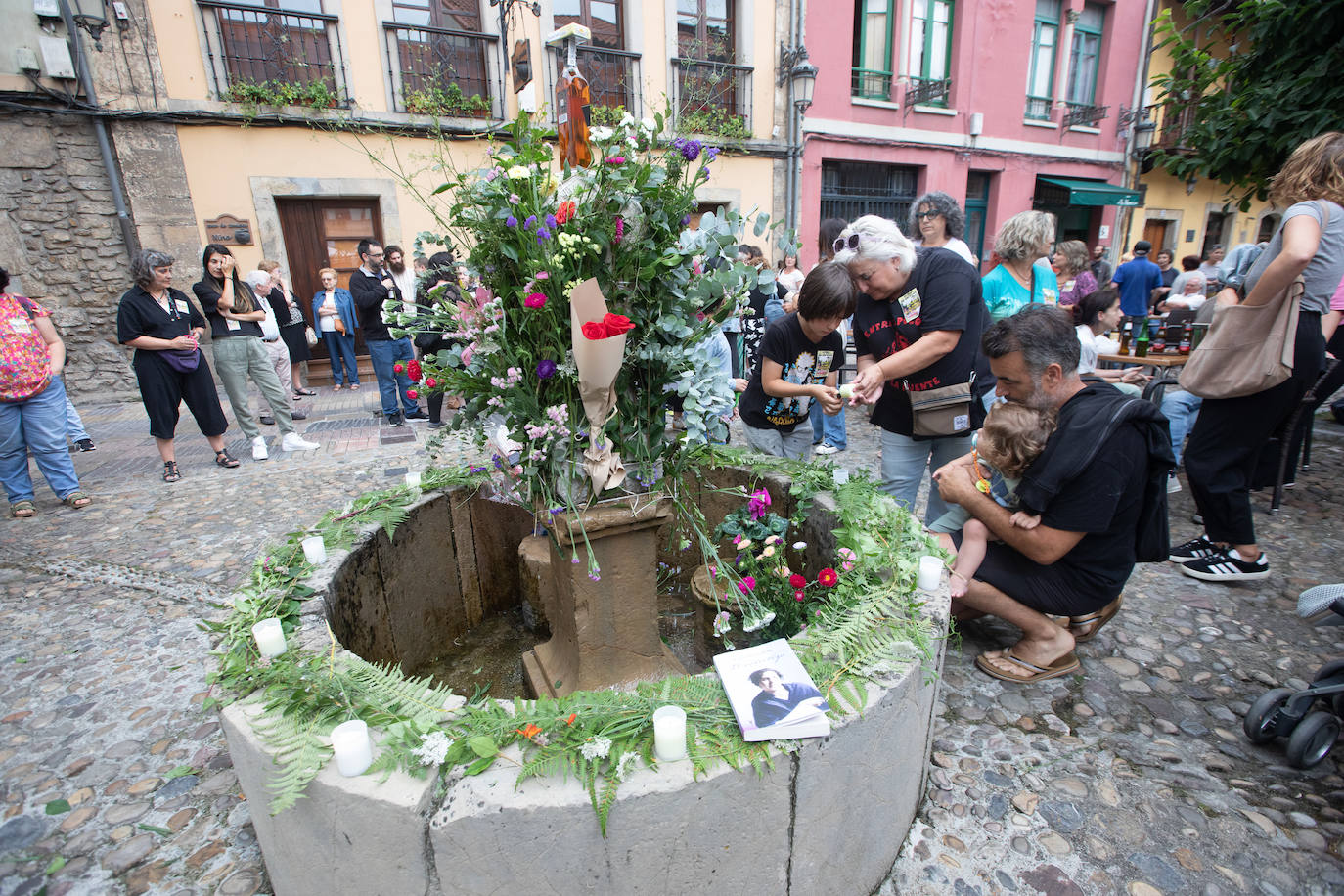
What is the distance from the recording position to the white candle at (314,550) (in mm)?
2119

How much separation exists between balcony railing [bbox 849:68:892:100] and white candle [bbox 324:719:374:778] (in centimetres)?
1321

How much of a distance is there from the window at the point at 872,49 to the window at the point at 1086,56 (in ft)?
15.7

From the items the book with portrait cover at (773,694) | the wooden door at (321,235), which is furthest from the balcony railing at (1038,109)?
the book with portrait cover at (773,694)

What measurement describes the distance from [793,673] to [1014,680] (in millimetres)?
1530

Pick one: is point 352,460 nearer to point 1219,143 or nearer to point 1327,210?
point 1327,210

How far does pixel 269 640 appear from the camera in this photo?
1657 mm

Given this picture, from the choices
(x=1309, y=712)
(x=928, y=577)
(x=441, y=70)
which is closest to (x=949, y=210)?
(x=928, y=577)

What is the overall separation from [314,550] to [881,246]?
2482mm

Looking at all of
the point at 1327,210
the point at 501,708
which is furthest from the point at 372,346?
the point at 1327,210

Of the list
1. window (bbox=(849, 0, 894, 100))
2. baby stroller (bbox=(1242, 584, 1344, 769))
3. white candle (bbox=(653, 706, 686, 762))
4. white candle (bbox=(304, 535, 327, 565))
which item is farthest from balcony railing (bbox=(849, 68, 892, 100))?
white candle (bbox=(653, 706, 686, 762))

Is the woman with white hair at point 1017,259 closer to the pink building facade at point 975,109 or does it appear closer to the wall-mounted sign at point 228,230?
the pink building facade at point 975,109

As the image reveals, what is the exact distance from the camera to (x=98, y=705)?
262cm

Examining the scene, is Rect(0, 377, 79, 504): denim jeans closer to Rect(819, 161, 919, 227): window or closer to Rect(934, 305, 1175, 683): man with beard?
Rect(934, 305, 1175, 683): man with beard

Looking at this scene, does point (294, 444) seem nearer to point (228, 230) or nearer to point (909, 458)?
point (228, 230)
